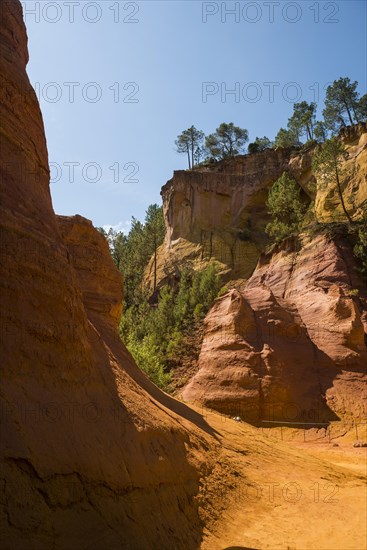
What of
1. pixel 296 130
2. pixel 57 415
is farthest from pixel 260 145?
pixel 57 415

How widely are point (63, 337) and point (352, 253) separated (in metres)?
25.1

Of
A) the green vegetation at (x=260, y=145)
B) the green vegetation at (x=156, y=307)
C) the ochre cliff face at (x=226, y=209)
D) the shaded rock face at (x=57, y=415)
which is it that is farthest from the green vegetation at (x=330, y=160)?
the shaded rock face at (x=57, y=415)

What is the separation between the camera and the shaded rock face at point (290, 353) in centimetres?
1981

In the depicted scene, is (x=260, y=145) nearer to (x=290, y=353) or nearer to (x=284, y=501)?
(x=290, y=353)

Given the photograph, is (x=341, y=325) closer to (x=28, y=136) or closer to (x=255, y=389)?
(x=255, y=389)

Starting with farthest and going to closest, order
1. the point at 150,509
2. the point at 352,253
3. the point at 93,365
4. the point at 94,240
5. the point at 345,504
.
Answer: the point at 352,253 → the point at 94,240 → the point at 345,504 → the point at 93,365 → the point at 150,509

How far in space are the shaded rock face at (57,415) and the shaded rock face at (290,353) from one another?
35.5ft

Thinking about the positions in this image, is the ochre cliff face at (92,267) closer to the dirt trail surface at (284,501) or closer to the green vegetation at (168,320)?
the dirt trail surface at (284,501)

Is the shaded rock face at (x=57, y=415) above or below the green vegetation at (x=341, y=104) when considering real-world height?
below

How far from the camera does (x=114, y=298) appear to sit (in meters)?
14.1

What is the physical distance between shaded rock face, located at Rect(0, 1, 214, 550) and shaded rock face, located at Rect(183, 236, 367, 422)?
426 inches

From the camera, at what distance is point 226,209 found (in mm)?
48750

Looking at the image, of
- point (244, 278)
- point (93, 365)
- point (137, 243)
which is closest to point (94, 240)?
point (93, 365)

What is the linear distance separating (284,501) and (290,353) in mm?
12540
